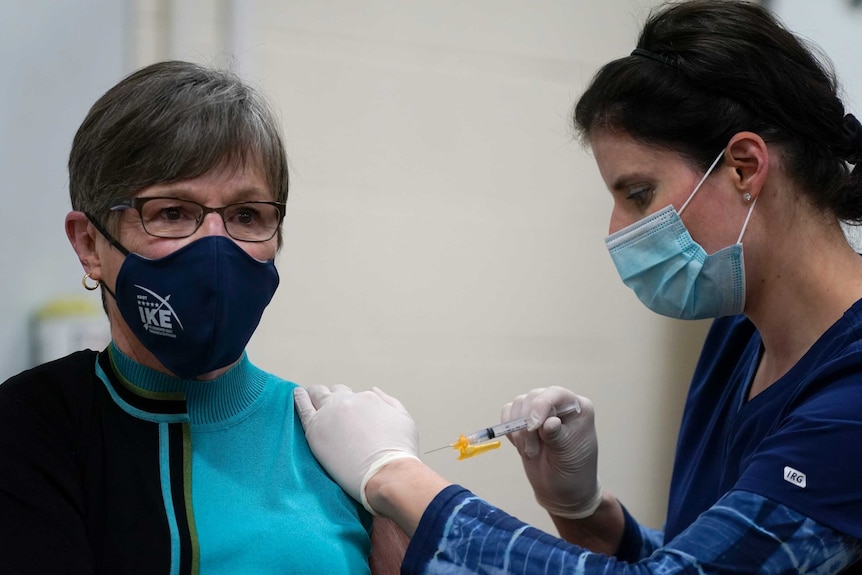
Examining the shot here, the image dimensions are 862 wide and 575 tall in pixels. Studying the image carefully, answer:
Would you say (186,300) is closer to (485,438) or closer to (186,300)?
(186,300)

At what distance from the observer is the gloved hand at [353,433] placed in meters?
1.41

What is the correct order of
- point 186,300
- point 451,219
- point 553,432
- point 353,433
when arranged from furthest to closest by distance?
point 451,219
point 553,432
point 353,433
point 186,300

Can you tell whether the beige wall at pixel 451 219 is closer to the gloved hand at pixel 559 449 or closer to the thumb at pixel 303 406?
the gloved hand at pixel 559 449

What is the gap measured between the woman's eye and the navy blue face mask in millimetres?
692

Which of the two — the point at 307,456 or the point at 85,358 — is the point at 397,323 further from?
the point at 85,358

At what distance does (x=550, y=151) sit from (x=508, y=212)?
24 centimetres

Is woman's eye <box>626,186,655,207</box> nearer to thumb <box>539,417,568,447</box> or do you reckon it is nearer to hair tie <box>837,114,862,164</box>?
hair tie <box>837,114,862,164</box>

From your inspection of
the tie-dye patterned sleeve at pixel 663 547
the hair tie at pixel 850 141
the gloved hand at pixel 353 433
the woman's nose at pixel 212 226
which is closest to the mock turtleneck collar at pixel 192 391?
the gloved hand at pixel 353 433

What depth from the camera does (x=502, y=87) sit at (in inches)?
105

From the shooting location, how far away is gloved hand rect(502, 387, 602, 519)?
67.2 inches

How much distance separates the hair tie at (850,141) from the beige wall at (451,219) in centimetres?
120

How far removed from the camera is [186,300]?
1.26m

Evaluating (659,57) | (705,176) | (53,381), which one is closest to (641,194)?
(705,176)

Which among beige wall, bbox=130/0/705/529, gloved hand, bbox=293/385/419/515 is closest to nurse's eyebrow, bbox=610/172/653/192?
gloved hand, bbox=293/385/419/515
